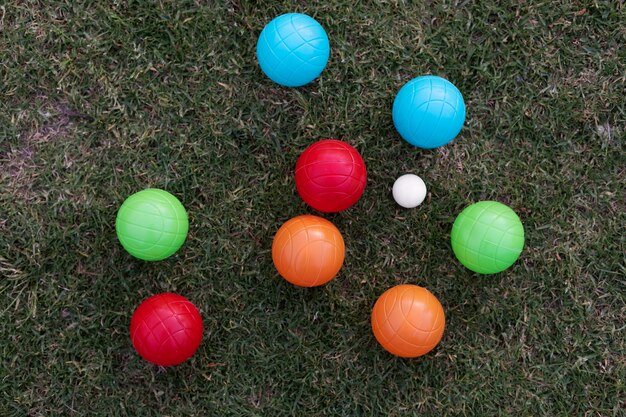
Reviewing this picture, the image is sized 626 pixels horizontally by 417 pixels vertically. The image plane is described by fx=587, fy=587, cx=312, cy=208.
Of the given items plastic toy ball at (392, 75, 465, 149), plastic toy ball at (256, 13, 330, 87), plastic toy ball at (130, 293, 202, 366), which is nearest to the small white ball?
plastic toy ball at (392, 75, 465, 149)

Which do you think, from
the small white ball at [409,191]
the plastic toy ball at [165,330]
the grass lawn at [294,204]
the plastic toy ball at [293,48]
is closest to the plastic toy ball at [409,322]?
the grass lawn at [294,204]

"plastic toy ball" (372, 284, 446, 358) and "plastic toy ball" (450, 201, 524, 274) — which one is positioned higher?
"plastic toy ball" (450, 201, 524, 274)

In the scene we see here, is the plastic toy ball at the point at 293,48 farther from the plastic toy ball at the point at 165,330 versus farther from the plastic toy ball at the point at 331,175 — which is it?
the plastic toy ball at the point at 165,330

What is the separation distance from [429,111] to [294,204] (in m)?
0.94

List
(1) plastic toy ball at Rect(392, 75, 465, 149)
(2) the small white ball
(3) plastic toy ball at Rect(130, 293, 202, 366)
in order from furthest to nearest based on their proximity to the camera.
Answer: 1. (2) the small white ball
2. (1) plastic toy ball at Rect(392, 75, 465, 149)
3. (3) plastic toy ball at Rect(130, 293, 202, 366)

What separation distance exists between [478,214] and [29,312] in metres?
2.57

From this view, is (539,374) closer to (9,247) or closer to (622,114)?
(622,114)

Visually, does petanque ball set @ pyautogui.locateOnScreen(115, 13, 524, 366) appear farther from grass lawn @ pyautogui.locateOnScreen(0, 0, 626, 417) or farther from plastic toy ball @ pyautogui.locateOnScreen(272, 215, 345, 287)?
grass lawn @ pyautogui.locateOnScreen(0, 0, 626, 417)

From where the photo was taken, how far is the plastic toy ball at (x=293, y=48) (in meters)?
3.07

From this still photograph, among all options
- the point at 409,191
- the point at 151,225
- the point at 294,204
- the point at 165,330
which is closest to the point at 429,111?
the point at 409,191

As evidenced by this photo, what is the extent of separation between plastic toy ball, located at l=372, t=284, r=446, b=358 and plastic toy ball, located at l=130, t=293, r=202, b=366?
100 cm

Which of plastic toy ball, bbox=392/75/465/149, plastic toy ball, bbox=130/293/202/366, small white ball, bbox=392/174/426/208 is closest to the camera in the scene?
plastic toy ball, bbox=130/293/202/366

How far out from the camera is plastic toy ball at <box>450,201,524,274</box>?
3.06m

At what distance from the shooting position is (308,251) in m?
2.99
